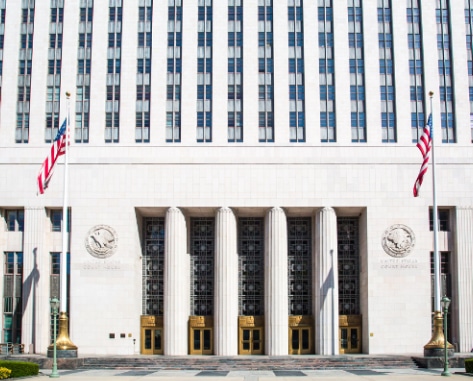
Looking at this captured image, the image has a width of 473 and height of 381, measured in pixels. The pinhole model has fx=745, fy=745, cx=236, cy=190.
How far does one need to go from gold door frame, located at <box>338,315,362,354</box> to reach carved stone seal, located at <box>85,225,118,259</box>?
19.7 metres

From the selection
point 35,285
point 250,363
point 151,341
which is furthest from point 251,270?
point 35,285

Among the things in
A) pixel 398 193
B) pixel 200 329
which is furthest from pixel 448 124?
pixel 200 329

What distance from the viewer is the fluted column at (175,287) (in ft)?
197

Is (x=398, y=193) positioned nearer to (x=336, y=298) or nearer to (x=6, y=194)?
(x=336, y=298)

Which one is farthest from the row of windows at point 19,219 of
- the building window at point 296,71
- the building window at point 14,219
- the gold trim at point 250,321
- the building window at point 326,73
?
the building window at point 326,73

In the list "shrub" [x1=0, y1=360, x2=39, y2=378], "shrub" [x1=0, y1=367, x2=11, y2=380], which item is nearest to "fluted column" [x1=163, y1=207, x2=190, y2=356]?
"shrub" [x1=0, y1=360, x2=39, y2=378]

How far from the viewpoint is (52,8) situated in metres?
65.6

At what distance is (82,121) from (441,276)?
32.9 meters

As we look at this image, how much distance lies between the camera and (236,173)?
202ft

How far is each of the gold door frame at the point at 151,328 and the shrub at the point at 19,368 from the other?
57.0 ft

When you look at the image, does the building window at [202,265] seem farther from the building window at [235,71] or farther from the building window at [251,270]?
the building window at [235,71]

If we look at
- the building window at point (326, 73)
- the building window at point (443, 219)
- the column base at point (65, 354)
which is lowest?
the column base at point (65, 354)

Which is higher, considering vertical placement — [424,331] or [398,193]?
[398,193]

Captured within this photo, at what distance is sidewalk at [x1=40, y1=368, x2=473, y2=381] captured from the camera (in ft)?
141
